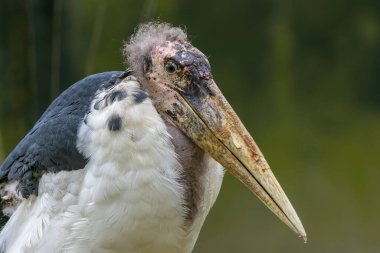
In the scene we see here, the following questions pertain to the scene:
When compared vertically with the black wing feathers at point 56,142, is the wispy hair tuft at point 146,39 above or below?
above

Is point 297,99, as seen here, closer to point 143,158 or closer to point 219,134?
point 219,134

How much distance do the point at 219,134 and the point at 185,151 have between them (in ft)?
0.33

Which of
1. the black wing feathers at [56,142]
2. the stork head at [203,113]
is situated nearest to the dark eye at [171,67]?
the stork head at [203,113]

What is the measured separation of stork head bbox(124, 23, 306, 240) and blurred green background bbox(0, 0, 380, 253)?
2.50 m

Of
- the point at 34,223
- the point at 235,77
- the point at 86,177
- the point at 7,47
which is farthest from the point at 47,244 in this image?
the point at 7,47

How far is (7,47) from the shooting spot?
201 inches

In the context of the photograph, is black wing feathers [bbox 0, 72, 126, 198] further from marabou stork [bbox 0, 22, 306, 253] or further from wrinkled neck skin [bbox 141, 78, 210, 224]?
wrinkled neck skin [bbox 141, 78, 210, 224]

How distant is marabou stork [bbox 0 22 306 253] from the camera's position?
7.09 feet

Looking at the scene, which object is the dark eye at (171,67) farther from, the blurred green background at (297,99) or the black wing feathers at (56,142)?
the blurred green background at (297,99)

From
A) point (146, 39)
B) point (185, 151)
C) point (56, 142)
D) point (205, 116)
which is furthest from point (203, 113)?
point (56, 142)

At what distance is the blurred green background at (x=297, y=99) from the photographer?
186 inches

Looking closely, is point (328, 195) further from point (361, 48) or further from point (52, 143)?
point (52, 143)

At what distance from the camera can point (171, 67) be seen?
2211 millimetres

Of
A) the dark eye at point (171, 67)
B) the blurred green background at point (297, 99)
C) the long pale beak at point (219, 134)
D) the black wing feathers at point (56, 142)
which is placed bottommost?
the black wing feathers at point (56, 142)
